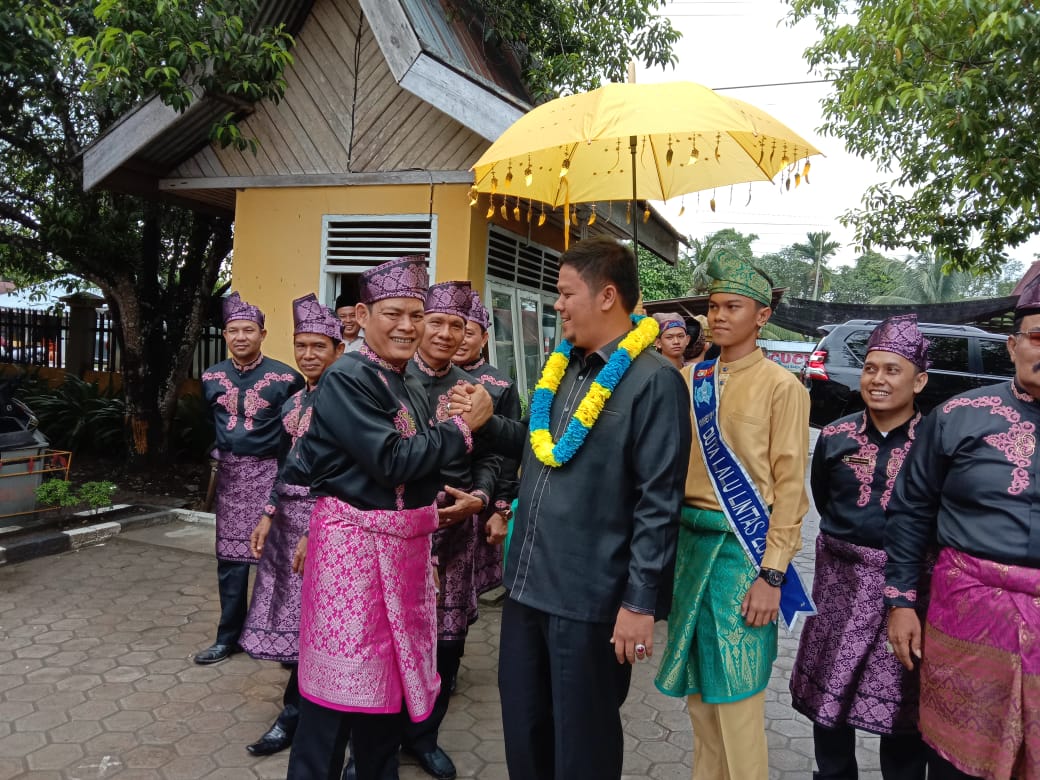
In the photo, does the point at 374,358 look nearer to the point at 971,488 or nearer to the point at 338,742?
the point at 338,742

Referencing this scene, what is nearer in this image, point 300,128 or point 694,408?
point 694,408

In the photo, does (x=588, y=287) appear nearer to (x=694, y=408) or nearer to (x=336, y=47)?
(x=694, y=408)

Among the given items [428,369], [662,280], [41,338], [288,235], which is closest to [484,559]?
[428,369]

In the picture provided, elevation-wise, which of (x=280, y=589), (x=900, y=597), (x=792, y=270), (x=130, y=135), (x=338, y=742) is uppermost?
(x=792, y=270)

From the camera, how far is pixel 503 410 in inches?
149

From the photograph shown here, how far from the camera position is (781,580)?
2.42 m

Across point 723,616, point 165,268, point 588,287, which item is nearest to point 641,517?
point 723,616

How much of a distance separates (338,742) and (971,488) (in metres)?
2.21

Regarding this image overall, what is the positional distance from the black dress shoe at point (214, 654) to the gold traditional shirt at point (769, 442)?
122 inches

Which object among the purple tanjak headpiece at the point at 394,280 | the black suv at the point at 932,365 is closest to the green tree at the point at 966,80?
the black suv at the point at 932,365

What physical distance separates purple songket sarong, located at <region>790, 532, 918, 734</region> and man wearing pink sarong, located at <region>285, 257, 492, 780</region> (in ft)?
4.78

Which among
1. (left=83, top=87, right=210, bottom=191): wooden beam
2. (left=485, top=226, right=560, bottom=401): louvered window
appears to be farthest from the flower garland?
(left=83, top=87, right=210, bottom=191): wooden beam

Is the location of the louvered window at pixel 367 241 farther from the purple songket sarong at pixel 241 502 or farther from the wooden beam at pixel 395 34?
the purple songket sarong at pixel 241 502

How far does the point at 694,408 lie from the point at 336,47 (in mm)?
5951
